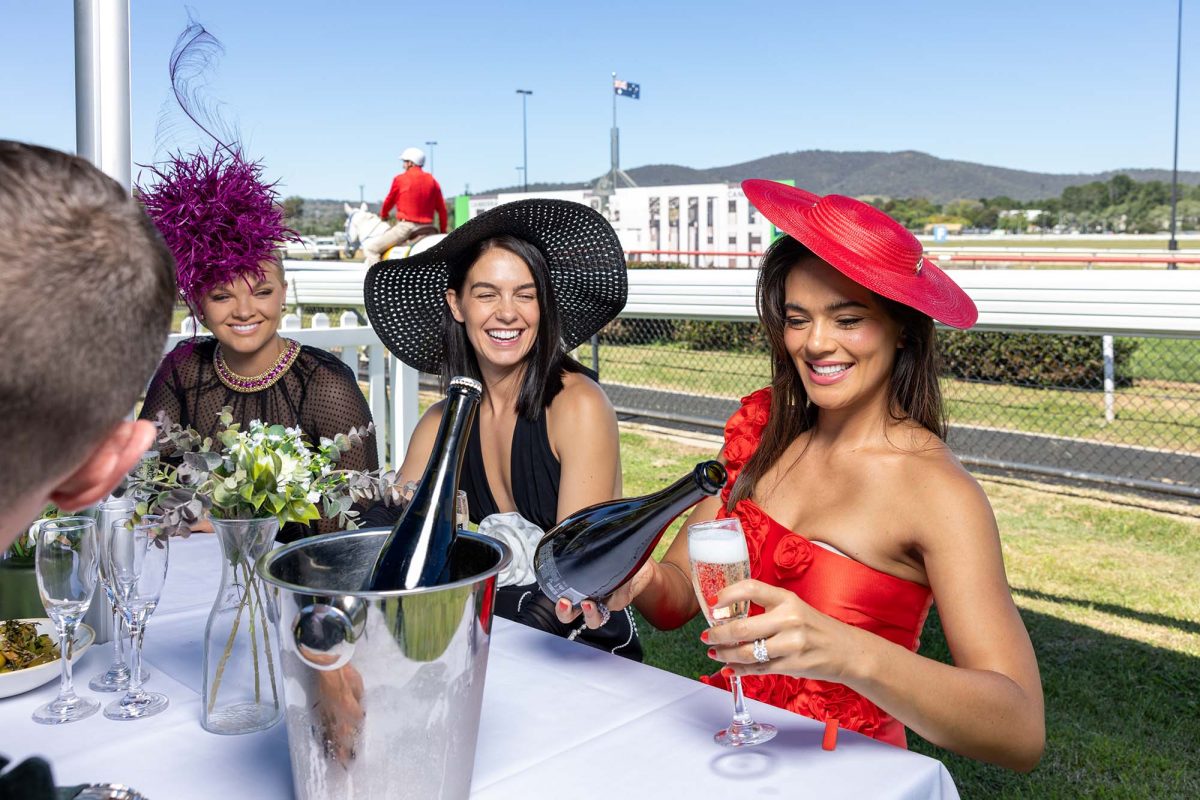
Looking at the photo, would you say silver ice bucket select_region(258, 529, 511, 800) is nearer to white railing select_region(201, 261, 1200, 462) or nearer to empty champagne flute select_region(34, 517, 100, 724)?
empty champagne flute select_region(34, 517, 100, 724)

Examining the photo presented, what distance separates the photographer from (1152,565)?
5633 mm

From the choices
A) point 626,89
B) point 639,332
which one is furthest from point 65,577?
point 626,89

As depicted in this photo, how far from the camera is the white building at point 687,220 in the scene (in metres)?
28.2

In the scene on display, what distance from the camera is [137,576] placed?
149 centimetres

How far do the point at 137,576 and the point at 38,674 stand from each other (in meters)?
0.25

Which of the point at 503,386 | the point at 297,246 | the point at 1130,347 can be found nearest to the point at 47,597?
the point at 297,246

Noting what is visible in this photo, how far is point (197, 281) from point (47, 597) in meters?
1.08

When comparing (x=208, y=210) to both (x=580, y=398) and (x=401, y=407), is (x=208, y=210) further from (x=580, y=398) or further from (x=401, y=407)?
(x=401, y=407)

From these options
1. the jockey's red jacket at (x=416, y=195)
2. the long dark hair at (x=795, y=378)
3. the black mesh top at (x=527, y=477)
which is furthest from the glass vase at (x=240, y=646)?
the jockey's red jacket at (x=416, y=195)

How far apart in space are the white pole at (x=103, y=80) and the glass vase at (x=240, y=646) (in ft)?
2.48

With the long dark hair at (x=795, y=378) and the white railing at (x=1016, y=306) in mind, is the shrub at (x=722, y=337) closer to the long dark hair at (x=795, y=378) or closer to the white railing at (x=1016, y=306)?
the white railing at (x=1016, y=306)

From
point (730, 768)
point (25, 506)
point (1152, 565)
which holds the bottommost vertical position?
point (1152, 565)

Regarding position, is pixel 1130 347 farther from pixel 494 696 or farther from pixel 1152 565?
pixel 494 696

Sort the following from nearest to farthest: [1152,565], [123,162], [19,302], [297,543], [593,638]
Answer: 1. [19,302]
2. [297,543]
3. [123,162]
4. [593,638]
5. [1152,565]
